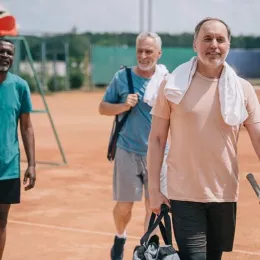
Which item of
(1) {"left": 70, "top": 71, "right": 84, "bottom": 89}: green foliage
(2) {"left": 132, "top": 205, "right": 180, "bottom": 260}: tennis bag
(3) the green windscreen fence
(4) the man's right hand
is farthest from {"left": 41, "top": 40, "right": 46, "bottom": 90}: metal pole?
(2) {"left": 132, "top": 205, "right": 180, "bottom": 260}: tennis bag

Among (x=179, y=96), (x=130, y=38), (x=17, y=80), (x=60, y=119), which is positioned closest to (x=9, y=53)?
(x=17, y=80)

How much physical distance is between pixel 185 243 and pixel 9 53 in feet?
6.90

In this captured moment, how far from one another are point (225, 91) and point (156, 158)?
0.54 meters

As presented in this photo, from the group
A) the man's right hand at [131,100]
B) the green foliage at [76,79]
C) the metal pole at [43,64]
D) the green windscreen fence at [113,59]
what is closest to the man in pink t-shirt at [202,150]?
the man's right hand at [131,100]

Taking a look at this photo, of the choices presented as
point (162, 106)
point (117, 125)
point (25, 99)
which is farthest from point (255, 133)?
point (117, 125)

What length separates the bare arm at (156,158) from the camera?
167 inches

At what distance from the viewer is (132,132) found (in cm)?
631

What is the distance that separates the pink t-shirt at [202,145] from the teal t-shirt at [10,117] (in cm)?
152

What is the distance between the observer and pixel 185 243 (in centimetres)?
412

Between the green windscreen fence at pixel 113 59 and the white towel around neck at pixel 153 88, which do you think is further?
the green windscreen fence at pixel 113 59

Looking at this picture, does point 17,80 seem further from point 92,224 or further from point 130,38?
point 130,38

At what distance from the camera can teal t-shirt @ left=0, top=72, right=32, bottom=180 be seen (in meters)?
5.38

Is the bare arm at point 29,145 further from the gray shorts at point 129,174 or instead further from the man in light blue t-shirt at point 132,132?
the gray shorts at point 129,174

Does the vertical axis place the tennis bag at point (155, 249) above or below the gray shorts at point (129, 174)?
above
